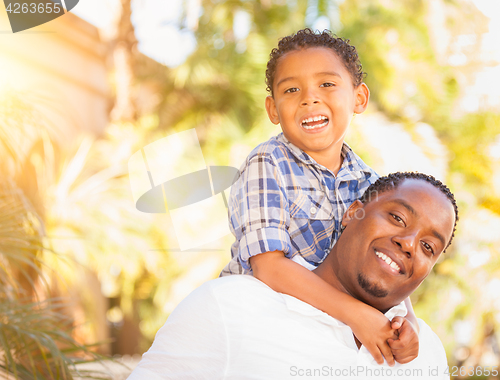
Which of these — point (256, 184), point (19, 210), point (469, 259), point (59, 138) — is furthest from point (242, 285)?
point (469, 259)

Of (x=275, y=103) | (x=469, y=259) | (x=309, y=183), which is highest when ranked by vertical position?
(x=275, y=103)

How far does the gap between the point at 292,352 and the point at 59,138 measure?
4.29m

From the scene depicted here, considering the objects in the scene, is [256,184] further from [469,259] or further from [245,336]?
[469,259]

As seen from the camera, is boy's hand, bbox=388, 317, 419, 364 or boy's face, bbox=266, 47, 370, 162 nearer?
boy's hand, bbox=388, 317, 419, 364

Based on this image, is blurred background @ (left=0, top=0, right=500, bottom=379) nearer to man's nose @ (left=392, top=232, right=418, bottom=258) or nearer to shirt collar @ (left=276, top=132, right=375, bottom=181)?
shirt collar @ (left=276, top=132, right=375, bottom=181)

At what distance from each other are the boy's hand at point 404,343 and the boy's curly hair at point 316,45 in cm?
105

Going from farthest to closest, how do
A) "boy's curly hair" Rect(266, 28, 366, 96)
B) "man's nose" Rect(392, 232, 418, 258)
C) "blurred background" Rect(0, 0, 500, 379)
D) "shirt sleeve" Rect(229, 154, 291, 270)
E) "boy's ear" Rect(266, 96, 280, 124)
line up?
"blurred background" Rect(0, 0, 500, 379) → "boy's ear" Rect(266, 96, 280, 124) → "boy's curly hair" Rect(266, 28, 366, 96) → "shirt sleeve" Rect(229, 154, 291, 270) → "man's nose" Rect(392, 232, 418, 258)

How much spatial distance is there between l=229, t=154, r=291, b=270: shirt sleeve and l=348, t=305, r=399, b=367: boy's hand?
331 mm

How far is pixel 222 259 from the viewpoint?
18.7ft

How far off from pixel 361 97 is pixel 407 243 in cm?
87

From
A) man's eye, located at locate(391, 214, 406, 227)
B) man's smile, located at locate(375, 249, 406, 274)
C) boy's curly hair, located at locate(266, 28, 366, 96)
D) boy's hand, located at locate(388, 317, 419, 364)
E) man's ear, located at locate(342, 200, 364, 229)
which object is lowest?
boy's hand, located at locate(388, 317, 419, 364)

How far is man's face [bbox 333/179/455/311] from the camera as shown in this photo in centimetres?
142

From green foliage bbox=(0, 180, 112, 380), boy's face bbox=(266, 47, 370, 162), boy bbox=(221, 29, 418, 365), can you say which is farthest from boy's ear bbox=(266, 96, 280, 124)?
green foliage bbox=(0, 180, 112, 380)

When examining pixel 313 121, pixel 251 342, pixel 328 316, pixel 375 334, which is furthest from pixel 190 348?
pixel 313 121
